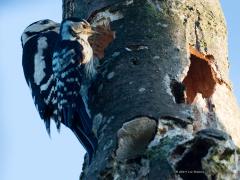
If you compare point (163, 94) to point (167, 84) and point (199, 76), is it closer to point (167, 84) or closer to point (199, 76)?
point (167, 84)

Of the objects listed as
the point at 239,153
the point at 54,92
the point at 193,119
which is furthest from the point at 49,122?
the point at 239,153

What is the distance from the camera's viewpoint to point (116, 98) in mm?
3555

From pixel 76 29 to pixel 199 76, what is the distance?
31.2 inches

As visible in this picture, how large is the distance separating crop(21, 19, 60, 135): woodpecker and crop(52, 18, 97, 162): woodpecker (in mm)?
111

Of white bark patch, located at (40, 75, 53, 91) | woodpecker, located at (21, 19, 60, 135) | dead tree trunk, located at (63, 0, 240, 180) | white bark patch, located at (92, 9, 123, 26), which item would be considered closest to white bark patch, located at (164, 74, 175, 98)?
dead tree trunk, located at (63, 0, 240, 180)

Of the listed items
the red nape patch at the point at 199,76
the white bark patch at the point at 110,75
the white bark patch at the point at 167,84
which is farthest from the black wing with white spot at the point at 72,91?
the red nape patch at the point at 199,76

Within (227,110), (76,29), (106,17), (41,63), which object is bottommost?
(41,63)

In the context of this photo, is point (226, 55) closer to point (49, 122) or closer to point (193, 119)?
point (193, 119)

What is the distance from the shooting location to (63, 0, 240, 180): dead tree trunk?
3049mm

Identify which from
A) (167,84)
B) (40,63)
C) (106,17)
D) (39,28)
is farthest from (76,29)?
(39,28)

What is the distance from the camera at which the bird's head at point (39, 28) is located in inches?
211

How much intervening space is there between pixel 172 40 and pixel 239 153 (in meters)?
0.94

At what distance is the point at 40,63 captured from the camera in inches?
189

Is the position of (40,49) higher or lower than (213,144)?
lower
